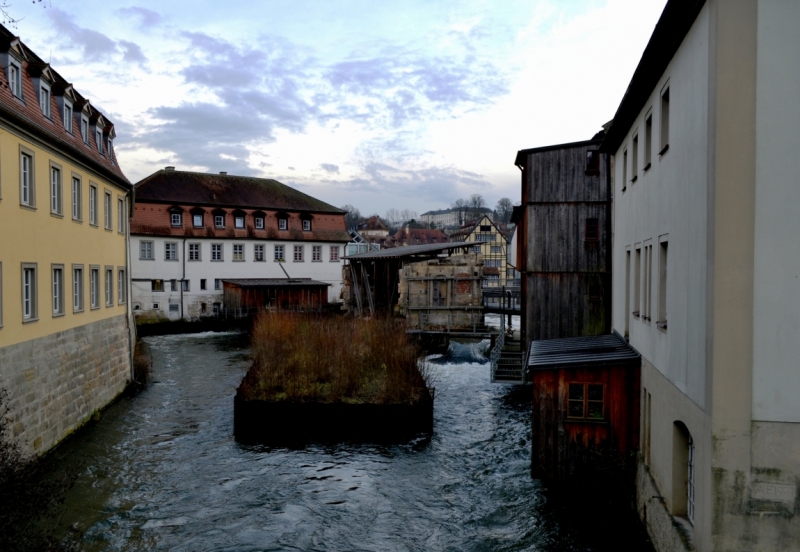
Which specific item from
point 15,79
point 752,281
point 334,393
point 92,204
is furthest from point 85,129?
point 752,281

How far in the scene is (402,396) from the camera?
1728cm

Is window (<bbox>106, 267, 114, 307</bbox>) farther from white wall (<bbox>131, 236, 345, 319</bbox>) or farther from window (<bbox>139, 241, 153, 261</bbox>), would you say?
window (<bbox>139, 241, 153, 261</bbox>)

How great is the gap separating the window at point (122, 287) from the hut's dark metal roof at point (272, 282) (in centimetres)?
1917

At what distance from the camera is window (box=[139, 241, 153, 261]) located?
44219 millimetres

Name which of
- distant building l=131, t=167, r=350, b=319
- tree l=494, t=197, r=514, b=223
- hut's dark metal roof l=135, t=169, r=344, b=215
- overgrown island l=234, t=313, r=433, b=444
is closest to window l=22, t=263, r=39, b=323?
overgrown island l=234, t=313, r=433, b=444

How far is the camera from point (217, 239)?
46.8 meters

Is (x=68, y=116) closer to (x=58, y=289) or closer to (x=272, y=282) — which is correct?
(x=58, y=289)

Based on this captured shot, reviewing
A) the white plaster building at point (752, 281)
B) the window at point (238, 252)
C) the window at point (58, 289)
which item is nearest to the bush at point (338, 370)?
the window at point (58, 289)

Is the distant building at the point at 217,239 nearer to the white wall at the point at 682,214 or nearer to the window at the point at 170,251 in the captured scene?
the window at the point at 170,251

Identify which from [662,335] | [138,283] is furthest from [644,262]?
[138,283]

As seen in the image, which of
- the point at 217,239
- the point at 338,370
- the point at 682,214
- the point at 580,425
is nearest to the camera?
the point at 682,214

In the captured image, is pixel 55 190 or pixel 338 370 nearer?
pixel 55 190

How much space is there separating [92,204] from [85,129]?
3.11 m

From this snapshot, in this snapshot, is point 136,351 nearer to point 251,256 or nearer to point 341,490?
point 341,490
